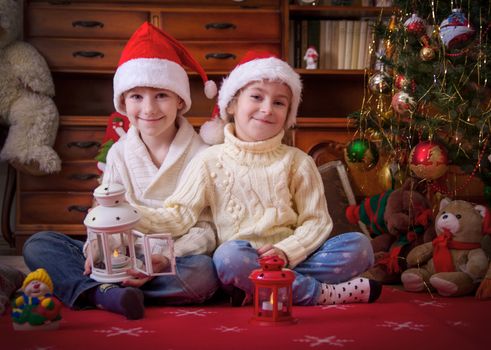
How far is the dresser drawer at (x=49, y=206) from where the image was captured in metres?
2.82

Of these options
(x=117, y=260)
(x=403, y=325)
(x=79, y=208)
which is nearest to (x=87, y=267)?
(x=117, y=260)

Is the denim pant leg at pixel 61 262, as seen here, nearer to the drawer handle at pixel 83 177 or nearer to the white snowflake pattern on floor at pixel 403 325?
the white snowflake pattern on floor at pixel 403 325

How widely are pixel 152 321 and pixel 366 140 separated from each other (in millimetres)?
1215

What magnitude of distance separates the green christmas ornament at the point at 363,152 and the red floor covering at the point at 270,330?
836mm

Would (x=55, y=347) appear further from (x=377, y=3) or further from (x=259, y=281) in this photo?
(x=377, y=3)

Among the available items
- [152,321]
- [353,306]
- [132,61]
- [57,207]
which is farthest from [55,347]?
[57,207]

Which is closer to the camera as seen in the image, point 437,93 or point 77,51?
point 437,93

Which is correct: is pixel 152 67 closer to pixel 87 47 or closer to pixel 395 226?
pixel 395 226

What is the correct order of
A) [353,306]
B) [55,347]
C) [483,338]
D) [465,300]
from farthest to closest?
[465,300] < [353,306] < [483,338] < [55,347]

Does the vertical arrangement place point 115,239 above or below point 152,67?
below

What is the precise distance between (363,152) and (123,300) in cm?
118

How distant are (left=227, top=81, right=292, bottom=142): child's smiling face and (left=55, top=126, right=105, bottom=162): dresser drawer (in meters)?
1.33

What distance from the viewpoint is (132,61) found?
1.71 m

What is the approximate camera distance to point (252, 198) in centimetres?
158
